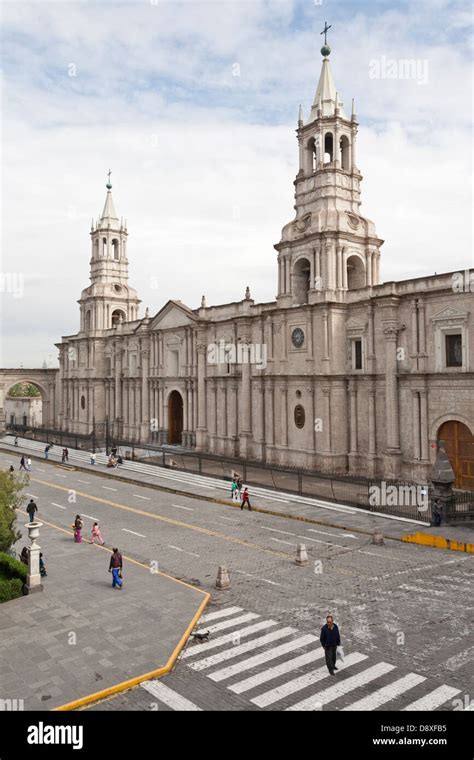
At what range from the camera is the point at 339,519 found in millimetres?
26062

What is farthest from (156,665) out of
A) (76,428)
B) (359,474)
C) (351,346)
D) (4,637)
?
(76,428)

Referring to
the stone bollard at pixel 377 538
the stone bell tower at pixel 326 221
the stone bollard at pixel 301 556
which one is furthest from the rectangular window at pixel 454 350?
the stone bollard at pixel 301 556

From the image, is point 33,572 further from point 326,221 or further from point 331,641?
point 326,221

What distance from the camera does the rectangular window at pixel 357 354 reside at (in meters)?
35.9

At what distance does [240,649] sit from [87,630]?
4.11 metres

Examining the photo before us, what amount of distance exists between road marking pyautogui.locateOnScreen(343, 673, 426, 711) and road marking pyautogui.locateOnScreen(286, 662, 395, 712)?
400 mm

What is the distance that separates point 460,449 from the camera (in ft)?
98.2

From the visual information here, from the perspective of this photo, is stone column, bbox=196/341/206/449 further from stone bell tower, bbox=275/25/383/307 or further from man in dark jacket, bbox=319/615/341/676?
man in dark jacket, bbox=319/615/341/676

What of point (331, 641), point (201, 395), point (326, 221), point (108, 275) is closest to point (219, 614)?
point (331, 641)

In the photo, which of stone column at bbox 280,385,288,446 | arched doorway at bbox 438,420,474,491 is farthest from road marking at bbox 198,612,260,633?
stone column at bbox 280,385,288,446

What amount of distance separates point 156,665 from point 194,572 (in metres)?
6.54

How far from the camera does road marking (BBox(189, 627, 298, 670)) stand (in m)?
12.7
